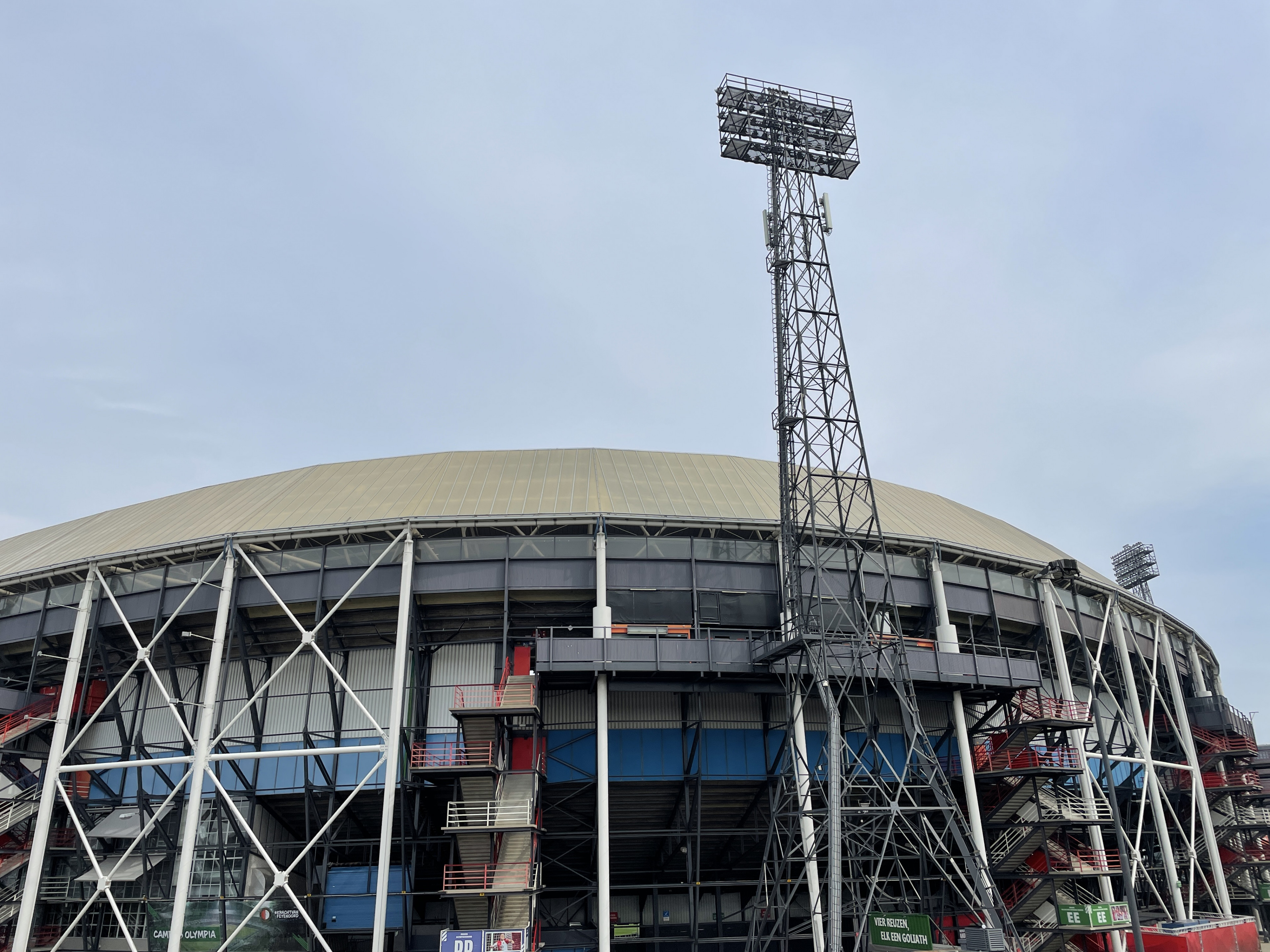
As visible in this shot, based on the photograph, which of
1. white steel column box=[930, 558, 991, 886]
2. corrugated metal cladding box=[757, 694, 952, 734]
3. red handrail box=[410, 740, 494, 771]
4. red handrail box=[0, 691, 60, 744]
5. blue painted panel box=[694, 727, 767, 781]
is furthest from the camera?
red handrail box=[0, 691, 60, 744]

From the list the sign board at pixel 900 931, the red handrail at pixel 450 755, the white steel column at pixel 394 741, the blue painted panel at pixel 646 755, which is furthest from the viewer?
the blue painted panel at pixel 646 755

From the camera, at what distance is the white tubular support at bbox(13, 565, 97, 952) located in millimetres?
29156

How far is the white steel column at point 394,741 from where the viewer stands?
2681 centimetres

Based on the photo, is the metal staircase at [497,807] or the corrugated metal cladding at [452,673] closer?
the metal staircase at [497,807]

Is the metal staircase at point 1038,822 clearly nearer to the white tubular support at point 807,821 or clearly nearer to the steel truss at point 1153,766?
the steel truss at point 1153,766

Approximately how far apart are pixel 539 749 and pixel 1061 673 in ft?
72.4

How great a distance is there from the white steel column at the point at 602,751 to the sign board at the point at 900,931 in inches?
325

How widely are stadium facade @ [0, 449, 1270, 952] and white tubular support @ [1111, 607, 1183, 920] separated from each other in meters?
0.23

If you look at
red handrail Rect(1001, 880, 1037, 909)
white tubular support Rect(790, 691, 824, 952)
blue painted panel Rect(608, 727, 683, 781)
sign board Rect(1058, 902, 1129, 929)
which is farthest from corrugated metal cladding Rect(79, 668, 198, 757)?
sign board Rect(1058, 902, 1129, 929)

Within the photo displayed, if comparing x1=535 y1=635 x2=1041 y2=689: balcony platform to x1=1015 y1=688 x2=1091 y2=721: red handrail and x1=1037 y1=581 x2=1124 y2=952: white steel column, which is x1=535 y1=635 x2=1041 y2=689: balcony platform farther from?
x1=1037 y1=581 x2=1124 y2=952: white steel column

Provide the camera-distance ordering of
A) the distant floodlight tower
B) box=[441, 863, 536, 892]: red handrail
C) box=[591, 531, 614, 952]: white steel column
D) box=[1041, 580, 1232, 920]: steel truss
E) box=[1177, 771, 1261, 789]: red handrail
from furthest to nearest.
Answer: the distant floodlight tower → box=[1177, 771, 1261, 789]: red handrail → box=[1041, 580, 1232, 920]: steel truss → box=[591, 531, 614, 952]: white steel column → box=[441, 863, 536, 892]: red handrail

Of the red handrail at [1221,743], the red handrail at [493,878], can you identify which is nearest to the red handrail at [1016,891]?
the red handrail at [493,878]

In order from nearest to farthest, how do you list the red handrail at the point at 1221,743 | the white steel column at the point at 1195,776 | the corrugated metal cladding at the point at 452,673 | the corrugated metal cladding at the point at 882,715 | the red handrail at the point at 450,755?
the red handrail at the point at 450,755 → the corrugated metal cladding at the point at 452,673 → the corrugated metal cladding at the point at 882,715 → the white steel column at the point at 1195,776 → the red handrail at the point at 1221,743

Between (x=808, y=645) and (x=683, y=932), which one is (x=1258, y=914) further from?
(x=808, y=645)
